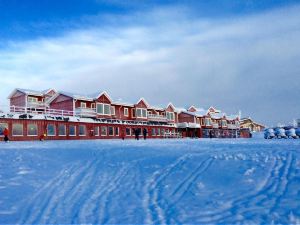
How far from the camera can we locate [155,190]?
965 centimetres

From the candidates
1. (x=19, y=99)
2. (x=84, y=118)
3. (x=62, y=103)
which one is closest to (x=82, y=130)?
(x=84, y=118)

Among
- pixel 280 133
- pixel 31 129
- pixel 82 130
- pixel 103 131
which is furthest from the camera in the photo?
pixel 280 133

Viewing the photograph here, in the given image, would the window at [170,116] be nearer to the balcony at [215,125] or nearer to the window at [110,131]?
the balcony at [215,125]

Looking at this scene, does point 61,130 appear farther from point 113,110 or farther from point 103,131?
point 113,110

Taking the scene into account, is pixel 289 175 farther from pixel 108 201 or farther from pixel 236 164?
pixel 108 201

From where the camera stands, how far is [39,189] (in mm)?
10164

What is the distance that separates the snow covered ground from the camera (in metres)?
7.71

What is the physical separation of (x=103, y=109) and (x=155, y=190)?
126 feet

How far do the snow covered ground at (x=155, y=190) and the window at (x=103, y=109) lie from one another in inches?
1286

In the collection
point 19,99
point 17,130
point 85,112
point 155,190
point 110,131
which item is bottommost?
point 155,190

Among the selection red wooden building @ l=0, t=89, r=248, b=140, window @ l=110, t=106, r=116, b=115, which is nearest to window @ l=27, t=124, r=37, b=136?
red wooden building @ l=0, t=89, r=248, b=140

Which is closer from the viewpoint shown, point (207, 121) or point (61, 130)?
point (61, 130)

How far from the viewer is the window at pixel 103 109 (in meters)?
46.7

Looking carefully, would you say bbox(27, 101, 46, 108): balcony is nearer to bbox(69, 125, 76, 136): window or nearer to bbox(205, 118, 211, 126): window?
bbox(69, 125, 76, 136): window
